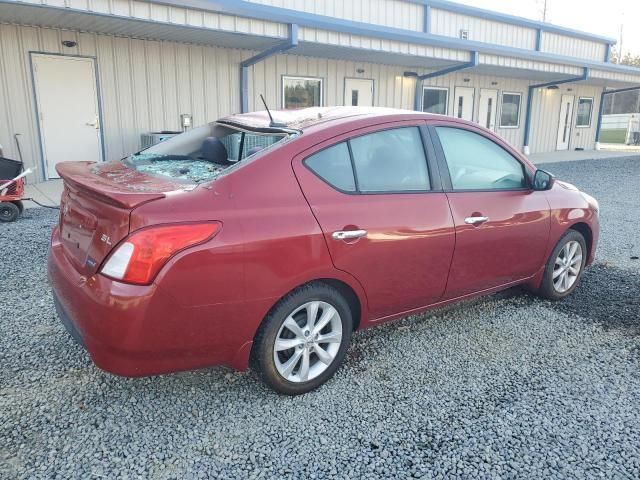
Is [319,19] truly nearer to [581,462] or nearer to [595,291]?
[595,291]

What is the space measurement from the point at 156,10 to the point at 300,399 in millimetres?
7252

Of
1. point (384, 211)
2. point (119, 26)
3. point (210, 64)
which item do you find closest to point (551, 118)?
point (210, 64)

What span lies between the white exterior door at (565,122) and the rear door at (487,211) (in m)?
18.6

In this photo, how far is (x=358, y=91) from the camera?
44.1ft

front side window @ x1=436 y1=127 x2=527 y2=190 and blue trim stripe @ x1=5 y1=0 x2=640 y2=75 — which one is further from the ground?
blue trim stripe @ x1=5 y1=0 x2=640 y2=75

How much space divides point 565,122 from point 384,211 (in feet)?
66.7

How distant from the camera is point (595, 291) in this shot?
14.3ft

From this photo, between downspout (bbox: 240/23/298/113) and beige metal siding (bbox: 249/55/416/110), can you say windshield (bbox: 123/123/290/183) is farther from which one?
beige metal siding (bbox: 249/55/416/110)

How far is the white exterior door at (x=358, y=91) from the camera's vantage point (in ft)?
43.2

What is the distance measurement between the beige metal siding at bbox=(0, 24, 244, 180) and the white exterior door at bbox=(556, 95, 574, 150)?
1424 cm

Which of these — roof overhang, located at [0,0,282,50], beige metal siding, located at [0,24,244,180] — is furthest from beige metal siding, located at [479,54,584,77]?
beige metal siding, located at [0,24,244,180]

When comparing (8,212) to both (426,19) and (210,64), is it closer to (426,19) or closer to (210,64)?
(210,64)

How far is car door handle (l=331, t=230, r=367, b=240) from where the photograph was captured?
2620 mm

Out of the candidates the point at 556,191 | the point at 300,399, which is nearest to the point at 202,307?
the point at 300,399
